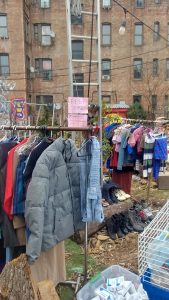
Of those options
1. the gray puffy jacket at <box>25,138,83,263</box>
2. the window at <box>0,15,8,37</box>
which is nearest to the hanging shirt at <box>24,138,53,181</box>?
the gray puffy jacket at <box>25,138,83,263</box>

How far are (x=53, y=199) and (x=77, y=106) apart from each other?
95 centimetres

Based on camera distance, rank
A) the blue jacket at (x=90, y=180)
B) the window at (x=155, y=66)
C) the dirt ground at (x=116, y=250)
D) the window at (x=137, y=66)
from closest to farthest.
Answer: the blue jacket at (x=90, y=180) → the dirt ground at (x=116, y=250) → the window at (x=137, y=66) → the window at (x=155, y=66)

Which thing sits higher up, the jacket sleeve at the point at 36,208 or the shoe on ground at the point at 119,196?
the jacket sleeve at the point at 36,208

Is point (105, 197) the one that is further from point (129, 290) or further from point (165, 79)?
point (165, 79)

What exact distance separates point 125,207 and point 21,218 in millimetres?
2551

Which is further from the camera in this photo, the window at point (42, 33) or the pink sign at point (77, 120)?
the window at point (42, 33)

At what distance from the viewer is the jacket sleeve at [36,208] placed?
7.65 feet

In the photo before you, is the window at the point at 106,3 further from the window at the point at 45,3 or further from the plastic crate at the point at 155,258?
the plastic crate at the point at 155,258

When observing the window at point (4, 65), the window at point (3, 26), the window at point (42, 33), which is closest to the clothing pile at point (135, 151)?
the window at point (4, 65)

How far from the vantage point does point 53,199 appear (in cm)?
252

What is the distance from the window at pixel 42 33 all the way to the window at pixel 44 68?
1.46 meters

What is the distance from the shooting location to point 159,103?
26.0 meters

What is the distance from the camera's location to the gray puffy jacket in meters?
2.34

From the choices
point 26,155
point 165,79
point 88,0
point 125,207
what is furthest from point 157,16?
point 26,155
